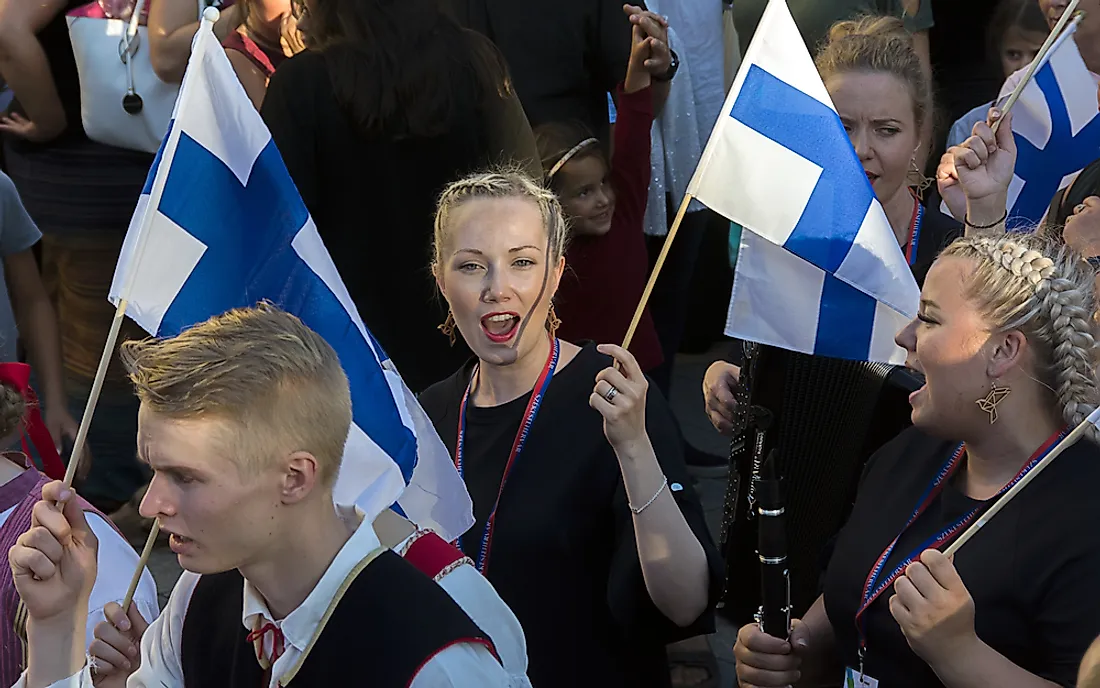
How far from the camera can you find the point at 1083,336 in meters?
2.64

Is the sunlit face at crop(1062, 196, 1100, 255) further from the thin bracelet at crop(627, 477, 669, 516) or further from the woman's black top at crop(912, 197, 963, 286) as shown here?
the thin bracelet at crop(627, 477, 669, 516)

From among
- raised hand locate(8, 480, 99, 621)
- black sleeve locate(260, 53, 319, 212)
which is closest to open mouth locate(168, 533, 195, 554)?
raised hand locate(8, 480, 99, 621)

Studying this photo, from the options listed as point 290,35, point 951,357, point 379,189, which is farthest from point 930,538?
point 290,35

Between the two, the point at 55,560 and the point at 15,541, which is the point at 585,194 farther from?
the point at 55,560

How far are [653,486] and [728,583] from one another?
924 millimetres

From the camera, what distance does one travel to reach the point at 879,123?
3.91m

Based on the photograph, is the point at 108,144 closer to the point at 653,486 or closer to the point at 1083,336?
the point at 653,486

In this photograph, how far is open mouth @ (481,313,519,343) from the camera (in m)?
3.20

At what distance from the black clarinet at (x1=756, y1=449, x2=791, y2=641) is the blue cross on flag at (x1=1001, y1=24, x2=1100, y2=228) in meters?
1.56

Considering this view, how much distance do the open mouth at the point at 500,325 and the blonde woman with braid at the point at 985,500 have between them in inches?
Result: 32.5

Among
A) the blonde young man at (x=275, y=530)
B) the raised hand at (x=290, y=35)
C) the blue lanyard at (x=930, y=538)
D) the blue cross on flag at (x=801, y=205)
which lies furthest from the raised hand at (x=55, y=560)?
the raised hand at (x=290, y=35)

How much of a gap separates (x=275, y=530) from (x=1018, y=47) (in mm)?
4123

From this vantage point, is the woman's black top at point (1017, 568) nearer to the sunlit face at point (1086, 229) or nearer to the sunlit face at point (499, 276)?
the sunlit face at point (1086, 229)

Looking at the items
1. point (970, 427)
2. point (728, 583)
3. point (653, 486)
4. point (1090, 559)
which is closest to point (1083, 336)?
point (970, 427)
